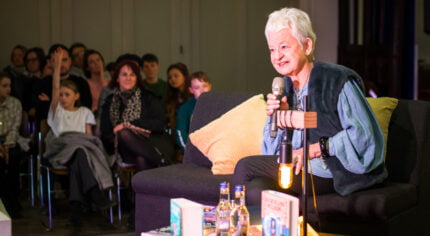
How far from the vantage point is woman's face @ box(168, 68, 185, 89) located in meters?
6.41

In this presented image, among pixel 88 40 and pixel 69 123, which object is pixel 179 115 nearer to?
pixel 69 123

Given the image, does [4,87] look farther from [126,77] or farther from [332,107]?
[332,107]

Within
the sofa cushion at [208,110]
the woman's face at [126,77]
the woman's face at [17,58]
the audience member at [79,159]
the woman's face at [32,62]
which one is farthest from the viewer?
the woman's face at [17,58]

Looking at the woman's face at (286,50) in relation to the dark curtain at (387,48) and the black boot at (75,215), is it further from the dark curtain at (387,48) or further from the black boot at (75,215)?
the dark curtain at (387,48)

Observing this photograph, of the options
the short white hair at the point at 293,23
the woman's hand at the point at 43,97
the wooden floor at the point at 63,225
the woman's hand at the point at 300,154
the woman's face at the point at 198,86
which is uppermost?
the short white hair at the point at 293,23

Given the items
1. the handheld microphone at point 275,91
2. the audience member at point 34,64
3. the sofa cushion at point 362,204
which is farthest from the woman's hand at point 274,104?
the audience member at point 34,64

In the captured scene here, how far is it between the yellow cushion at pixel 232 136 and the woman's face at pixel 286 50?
2.57 ft

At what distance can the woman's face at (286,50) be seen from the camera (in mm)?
3240

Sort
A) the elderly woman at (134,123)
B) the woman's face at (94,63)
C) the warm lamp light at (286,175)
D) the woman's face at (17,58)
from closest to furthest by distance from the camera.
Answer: the warm lamp light at (286,175)
the elderly woman at (134,123)
the woman's face at (94,63)
the woman's face at (17,58)

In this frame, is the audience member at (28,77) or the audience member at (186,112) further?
the audience member at (28,77)

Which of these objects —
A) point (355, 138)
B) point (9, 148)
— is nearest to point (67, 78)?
point (9, 148)

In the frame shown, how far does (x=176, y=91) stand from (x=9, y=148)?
1.50m

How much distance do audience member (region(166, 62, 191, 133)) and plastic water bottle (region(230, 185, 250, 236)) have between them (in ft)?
11.7

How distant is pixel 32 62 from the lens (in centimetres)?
706
